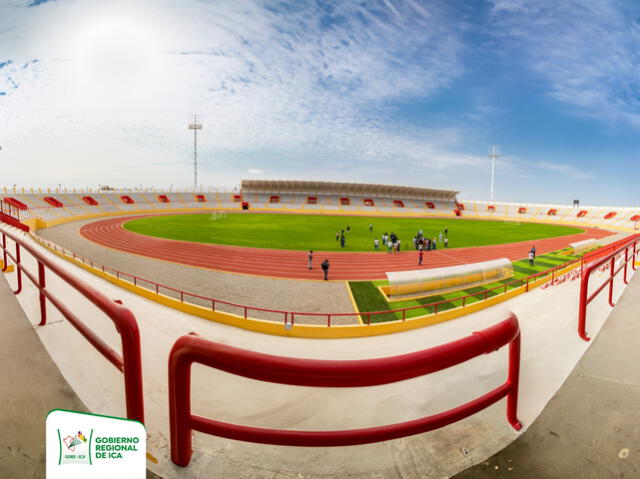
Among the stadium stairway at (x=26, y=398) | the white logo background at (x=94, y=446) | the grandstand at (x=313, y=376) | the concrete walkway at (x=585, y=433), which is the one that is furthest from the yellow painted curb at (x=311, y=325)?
the white logo background at (x=94, y=446)

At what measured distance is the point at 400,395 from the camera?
11.5ft

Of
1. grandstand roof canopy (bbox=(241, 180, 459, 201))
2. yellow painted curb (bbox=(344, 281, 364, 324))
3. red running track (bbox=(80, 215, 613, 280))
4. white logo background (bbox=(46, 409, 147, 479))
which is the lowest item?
yellow painted curb (bbox=(344, 281, 364, 324))

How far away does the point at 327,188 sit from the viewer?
75000mm

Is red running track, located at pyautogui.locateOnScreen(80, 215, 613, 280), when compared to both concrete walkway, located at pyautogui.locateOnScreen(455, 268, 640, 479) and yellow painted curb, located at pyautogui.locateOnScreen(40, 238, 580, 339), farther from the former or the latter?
concrete walkway, located at pyautogui.locateOnScreen(455, 268, 640, 479)

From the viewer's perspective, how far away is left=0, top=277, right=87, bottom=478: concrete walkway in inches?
70.7

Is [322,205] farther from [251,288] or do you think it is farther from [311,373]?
[311,373]

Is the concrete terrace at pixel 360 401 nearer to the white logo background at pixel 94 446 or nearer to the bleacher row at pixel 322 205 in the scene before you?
the white logo background at pixel 94 446

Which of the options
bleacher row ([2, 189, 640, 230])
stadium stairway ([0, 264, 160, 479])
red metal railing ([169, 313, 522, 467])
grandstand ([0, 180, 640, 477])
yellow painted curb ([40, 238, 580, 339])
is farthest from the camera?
bleacher row ([2, 189, 640, 230])

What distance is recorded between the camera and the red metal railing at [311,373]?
1.36m

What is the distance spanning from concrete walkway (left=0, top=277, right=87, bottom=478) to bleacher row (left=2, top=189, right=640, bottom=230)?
49635 mm

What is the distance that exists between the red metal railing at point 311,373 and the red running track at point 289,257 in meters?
14.0

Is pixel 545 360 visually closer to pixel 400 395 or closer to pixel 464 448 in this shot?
pixel 400 395

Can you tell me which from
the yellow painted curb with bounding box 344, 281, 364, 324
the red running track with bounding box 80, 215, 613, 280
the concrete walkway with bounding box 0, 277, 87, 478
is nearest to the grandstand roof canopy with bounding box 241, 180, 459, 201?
the red running track with bounding box 80, 215, 613, 280

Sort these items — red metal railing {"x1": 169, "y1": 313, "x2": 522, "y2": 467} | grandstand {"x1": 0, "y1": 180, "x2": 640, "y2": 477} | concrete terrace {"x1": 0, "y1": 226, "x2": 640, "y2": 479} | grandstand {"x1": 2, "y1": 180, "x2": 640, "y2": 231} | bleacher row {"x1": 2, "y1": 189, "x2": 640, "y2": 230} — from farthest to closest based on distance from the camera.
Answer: grandstand {"x1": 2, "y1": 180, "x2": 640, "y2": 231} < bleacher row {"x1": 2, "y1": 189, "x2": 640, "y2": 230} < concrete terrace {"x1": 0, "y1": 226, "x2": 640, "y2": 479} < grandstand {"x1": 0, "y1": 180, "x2": 640, "y2": 477} < red metal railing {"x1": 169, "y1": 313, "x2": 522, "y2": 467}
